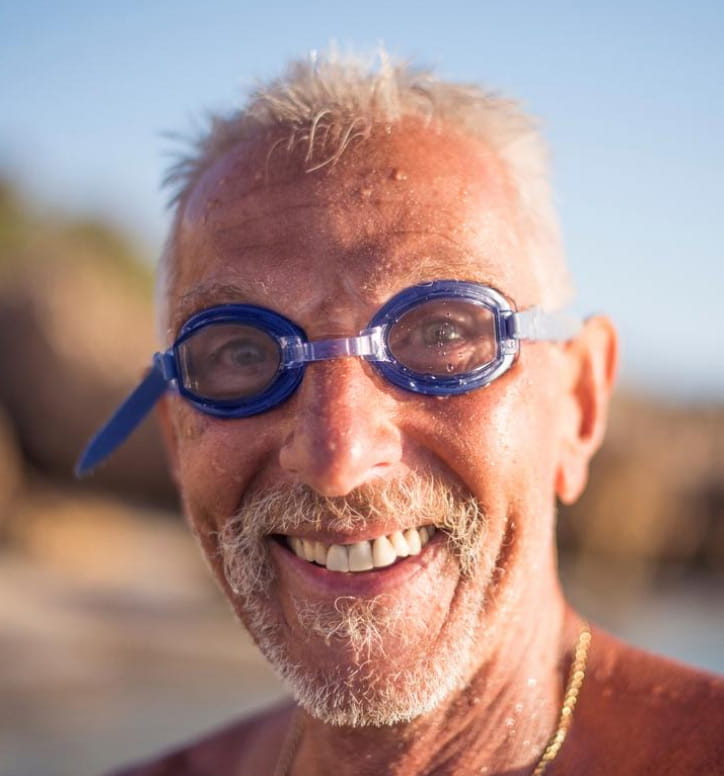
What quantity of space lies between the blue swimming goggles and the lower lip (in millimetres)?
377

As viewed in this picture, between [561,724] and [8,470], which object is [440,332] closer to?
[561,724]

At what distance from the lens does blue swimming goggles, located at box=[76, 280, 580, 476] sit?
7.18 feet

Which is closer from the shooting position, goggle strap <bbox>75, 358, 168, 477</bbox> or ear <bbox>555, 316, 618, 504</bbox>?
ear <bbox>555, 316, 618, 504</bbox>

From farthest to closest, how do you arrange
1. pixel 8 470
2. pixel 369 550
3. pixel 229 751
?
1. pixel 8 470
2. pixel 229 751
3. pixel 369 550

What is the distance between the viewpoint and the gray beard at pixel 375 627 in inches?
82.8

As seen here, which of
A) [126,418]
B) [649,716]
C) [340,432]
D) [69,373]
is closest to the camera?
[340,432]

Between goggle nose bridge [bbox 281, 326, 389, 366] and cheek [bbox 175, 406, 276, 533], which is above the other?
goggle nose bridge [bbox 281, 326, 389, 366]

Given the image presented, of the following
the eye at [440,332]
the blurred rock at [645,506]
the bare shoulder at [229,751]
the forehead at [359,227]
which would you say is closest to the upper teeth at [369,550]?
A: the eye at [440,332]

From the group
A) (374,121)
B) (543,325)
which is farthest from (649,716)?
(374,121)

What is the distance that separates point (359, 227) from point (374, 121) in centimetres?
35

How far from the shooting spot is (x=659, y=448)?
56.1 feet

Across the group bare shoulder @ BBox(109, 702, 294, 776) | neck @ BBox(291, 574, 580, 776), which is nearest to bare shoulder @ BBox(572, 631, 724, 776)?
neck @ BBox(291, 574, 580, 776)

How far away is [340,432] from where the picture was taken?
207 centimetres

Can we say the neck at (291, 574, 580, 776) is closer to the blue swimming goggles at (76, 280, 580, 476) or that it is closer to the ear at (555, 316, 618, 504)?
the ear at (555, 316, 618, 504)
